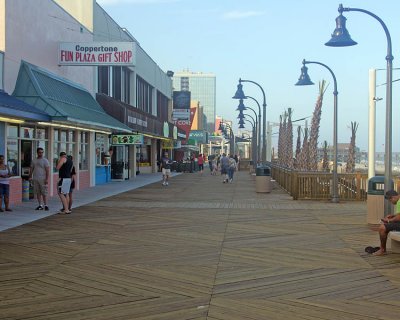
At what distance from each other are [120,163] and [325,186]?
14.8 meters

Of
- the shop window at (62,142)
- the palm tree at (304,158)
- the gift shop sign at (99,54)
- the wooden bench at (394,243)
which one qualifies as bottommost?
the wooden bench at (394,243)

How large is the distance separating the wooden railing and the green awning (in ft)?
24.3

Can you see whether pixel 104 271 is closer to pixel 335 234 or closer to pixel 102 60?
pixel 335 234

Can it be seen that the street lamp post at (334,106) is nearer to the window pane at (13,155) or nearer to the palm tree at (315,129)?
the palm tree at (315,129)

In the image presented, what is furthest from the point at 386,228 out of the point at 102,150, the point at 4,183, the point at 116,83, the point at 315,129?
the point at 116,83

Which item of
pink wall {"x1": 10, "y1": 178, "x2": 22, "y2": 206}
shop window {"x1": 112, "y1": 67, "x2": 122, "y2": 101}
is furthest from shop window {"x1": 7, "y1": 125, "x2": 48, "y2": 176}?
shop window {"x1": 112, "y1": 67, "x2": 122, "y2": 101}

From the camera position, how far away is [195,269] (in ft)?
25.6

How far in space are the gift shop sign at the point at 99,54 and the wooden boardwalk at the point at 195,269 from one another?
7.72 meters

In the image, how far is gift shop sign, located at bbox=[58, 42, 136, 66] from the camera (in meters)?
19.8

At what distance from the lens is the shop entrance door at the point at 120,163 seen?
3091cm

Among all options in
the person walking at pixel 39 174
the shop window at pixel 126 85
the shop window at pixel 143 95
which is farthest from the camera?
the shop window at pixel 143 95

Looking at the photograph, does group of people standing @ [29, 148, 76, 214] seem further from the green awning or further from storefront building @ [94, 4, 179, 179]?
storefront building @ [94, 4, 179, 179]

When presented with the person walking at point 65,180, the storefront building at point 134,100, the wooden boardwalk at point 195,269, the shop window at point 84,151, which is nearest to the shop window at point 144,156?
the storefront building at point 134,100

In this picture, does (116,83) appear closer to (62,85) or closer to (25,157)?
(62,85)
